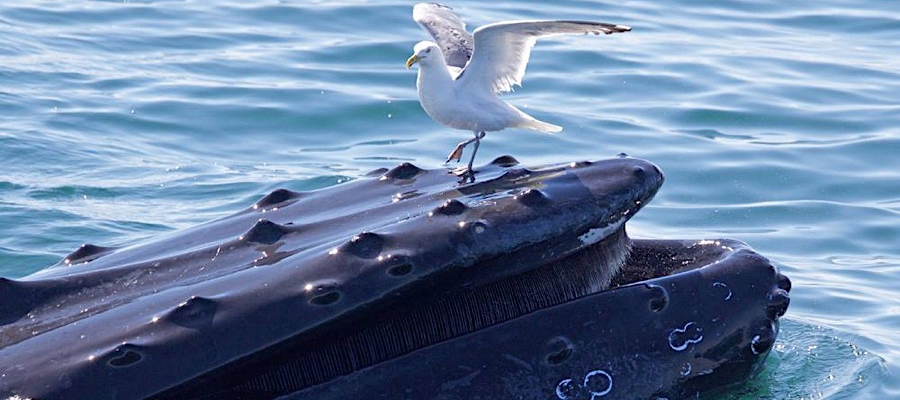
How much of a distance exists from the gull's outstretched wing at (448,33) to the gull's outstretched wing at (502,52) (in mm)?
628

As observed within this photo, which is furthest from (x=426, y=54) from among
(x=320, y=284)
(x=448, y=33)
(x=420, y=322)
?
(x=320, y=284)

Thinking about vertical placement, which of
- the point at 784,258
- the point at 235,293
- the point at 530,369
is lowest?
the point at 784,258

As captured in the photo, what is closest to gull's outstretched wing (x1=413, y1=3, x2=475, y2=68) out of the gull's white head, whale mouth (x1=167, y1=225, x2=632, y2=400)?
the gull's white head

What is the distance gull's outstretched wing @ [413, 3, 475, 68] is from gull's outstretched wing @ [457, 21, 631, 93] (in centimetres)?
63

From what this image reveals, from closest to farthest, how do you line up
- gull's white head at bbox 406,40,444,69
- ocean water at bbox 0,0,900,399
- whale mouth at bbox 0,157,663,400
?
whale mouth at bbox 0,157,663,400, gull's white head at bbox 406,40,444,69, ocean water at bbox 0,0,900,399

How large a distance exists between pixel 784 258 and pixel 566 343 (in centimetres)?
597

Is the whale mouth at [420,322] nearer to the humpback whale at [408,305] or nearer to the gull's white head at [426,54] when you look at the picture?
the humpback whale at [408,305]

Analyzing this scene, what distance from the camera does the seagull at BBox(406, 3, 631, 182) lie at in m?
8.79

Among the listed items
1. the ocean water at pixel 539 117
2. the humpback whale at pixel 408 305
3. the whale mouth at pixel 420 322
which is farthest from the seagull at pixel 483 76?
the whale mouth at pixel 420 322

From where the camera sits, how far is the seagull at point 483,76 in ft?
28.8

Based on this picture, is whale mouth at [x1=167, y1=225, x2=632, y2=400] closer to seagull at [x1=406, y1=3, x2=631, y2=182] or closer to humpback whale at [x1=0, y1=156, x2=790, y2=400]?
humpback whale at [x1=0, y1=156, x2=790, y2=400]

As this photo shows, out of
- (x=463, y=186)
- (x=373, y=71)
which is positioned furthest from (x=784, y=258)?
(x=373, y=71)

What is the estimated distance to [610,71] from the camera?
18281 mm

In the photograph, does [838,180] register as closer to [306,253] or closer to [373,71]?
[373,71]
